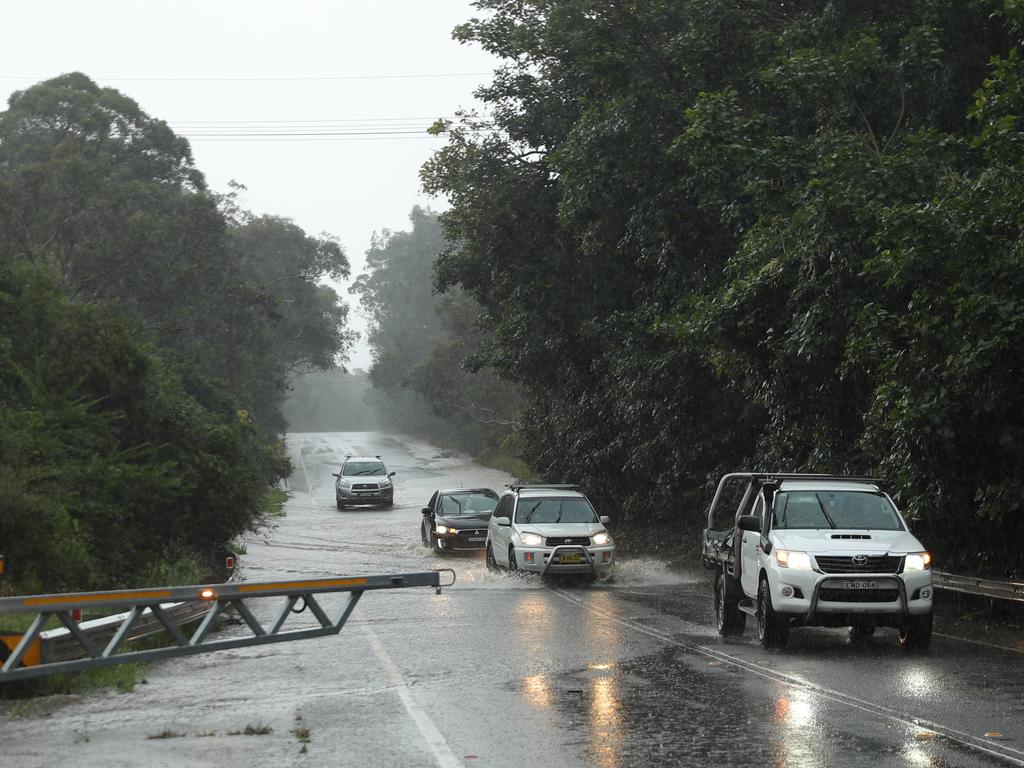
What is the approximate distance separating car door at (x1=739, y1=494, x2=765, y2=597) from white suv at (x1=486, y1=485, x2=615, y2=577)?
739 centimetres

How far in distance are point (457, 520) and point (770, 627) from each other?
→ 56.4ft

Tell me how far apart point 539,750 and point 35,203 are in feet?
139

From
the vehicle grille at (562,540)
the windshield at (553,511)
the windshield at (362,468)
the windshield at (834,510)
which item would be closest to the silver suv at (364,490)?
the windshield at (362,468)

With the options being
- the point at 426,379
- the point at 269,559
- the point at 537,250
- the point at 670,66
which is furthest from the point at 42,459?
the point at 426,379

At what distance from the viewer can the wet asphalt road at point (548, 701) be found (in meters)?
8.64

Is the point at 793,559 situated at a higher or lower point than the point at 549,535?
higher

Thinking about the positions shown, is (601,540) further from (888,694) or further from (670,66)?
(888,694)

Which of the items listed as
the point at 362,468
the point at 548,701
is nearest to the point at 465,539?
the point at 548,701

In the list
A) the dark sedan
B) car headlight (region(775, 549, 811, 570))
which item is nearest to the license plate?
car headlight (region(775, 549, 811, 570))

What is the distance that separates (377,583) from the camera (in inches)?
432

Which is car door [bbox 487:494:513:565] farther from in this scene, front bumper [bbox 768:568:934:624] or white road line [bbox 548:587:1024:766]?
front bumper [bbox 768:568:934:624]

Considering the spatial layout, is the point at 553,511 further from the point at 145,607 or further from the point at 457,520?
the point at 145,607

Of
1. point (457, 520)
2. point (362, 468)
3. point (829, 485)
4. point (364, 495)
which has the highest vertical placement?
point (829, 485)

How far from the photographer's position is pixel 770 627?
46.1ft
